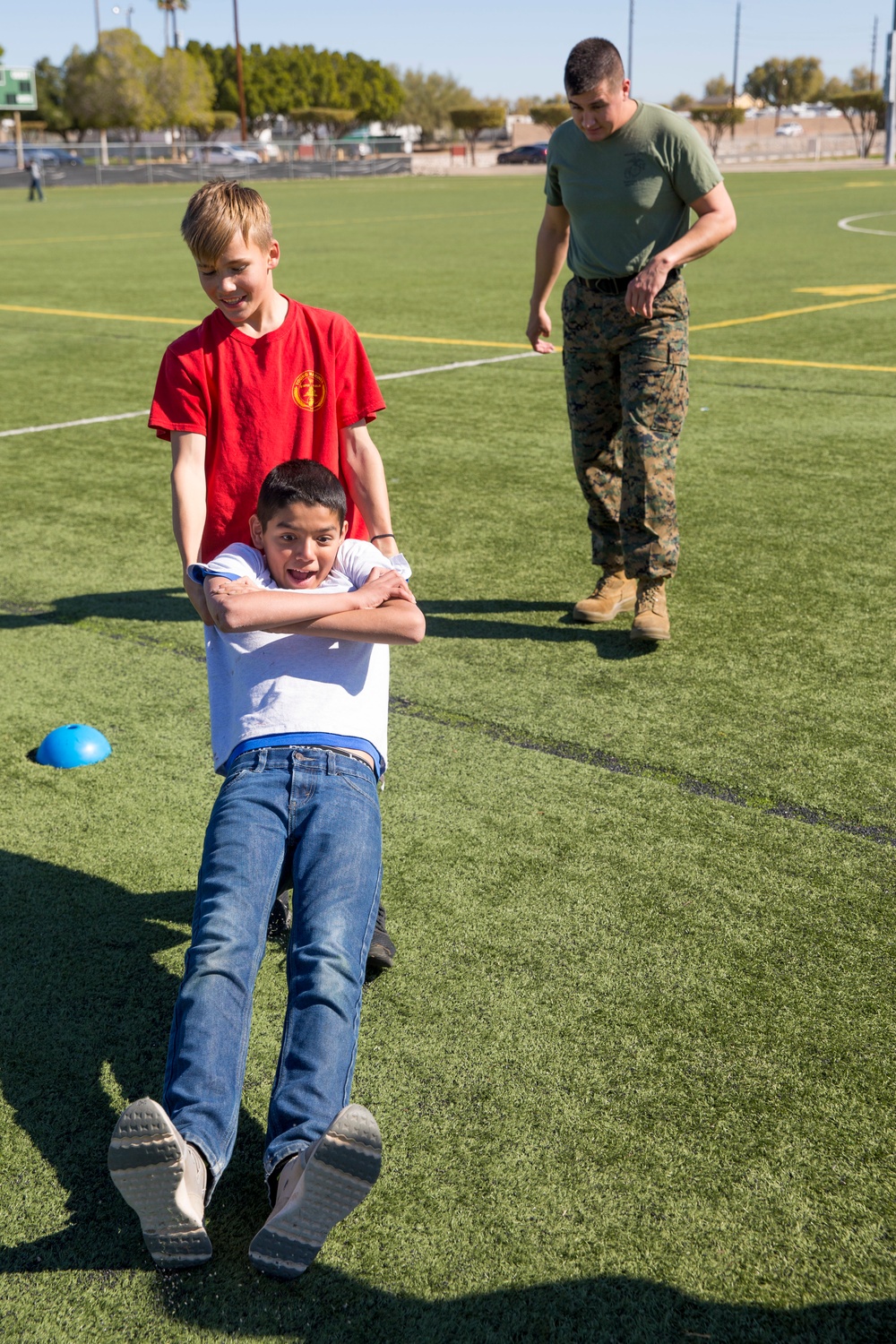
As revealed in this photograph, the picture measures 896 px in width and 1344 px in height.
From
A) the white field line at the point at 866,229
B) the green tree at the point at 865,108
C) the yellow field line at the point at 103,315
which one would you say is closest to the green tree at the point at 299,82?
the green tree at the point at 865,108

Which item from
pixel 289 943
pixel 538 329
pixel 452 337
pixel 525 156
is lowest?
pixel 289 943

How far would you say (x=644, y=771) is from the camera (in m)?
4.14

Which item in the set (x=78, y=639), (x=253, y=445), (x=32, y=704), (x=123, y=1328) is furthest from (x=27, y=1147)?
(x=78, y=639)

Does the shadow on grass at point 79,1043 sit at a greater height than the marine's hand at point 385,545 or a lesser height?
lesser

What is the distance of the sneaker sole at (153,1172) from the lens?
2.11 metres

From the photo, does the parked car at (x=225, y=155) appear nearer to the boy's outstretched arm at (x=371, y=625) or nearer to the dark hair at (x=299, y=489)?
the dark hair at (x=299, y=489)

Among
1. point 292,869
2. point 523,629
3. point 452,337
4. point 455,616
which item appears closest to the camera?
point 292,869

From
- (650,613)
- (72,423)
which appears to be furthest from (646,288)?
(72,423)

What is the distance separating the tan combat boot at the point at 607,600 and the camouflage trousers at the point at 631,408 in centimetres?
18

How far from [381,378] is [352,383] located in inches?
322

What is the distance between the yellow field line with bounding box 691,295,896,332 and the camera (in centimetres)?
1372

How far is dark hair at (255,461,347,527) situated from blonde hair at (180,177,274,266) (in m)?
0.51

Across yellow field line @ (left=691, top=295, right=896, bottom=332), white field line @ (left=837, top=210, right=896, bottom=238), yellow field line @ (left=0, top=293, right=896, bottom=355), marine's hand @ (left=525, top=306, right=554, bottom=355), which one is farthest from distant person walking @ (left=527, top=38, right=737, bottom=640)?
white field line @ (left=837, top=210, right=896, bottom=238)

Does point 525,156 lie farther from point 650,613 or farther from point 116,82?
point 650,613
